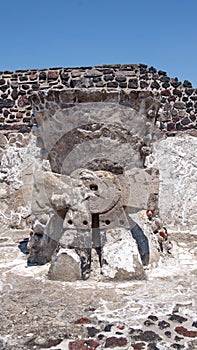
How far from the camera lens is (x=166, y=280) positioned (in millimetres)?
3287

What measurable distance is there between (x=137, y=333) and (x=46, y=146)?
2192mm

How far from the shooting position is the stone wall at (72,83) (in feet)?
22.9

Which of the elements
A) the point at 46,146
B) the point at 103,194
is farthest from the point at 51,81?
the point at 103,194

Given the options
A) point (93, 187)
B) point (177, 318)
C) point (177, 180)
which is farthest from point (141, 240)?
point (177, 180)

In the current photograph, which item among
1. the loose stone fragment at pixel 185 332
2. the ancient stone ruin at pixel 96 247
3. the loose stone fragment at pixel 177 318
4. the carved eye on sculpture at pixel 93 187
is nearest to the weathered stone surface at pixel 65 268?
the ancient stone ruin at pixel 96 247

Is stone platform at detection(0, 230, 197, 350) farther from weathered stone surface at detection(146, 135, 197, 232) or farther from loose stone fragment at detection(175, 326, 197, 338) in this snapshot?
weathered stone surface at detection(146, 135, 197, 232)

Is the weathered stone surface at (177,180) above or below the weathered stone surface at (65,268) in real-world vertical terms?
above

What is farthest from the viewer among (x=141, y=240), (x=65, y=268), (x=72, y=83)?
→ (x=72, y=83)

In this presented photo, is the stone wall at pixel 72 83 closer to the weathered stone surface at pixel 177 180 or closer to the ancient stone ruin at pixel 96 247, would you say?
the weathered stone surface at pixel 177 180

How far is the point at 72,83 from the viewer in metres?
7.33

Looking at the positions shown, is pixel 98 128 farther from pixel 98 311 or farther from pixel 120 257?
pixel 98 311

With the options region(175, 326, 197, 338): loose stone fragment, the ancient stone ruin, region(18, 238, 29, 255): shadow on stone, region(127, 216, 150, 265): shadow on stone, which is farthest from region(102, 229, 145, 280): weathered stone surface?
region(18, 238, 29, 255): shadow on stone

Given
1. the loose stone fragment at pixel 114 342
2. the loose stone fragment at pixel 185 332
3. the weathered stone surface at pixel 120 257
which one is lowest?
the loose stone fragment at pixel 114 342

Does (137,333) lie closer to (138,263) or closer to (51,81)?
(138,263)
